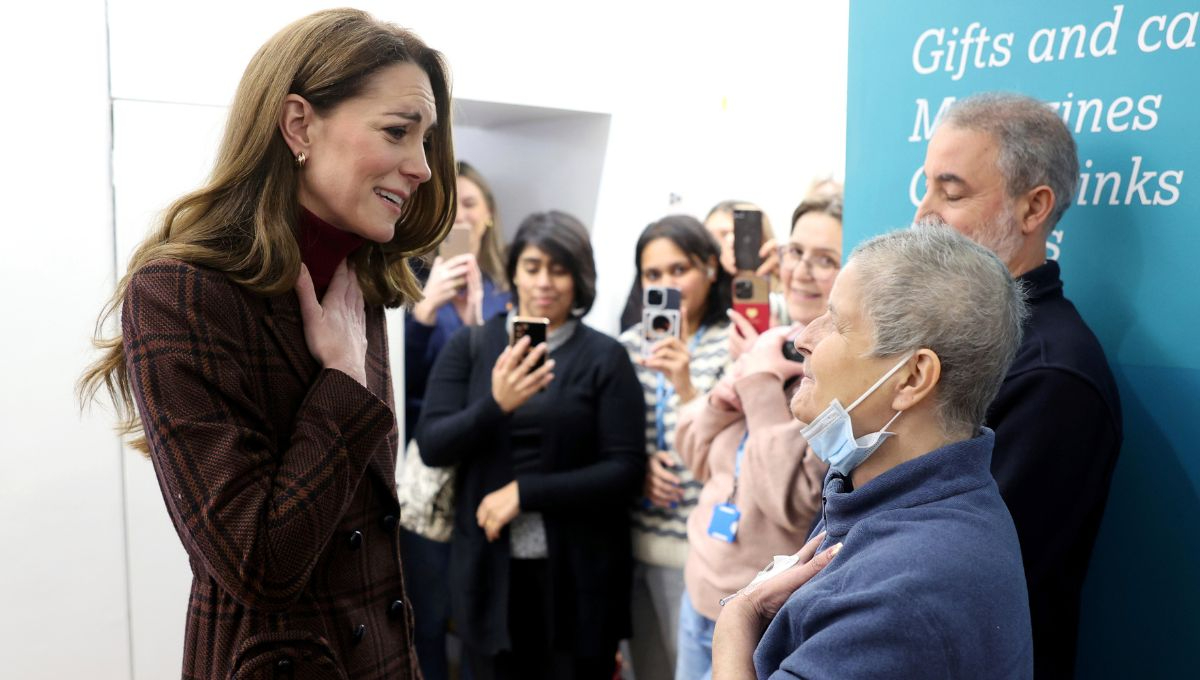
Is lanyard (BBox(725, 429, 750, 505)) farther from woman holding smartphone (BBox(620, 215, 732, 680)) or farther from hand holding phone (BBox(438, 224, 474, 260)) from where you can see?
hand holding phone (BBox(438, 224, 474, 260))

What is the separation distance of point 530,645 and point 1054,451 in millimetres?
1851

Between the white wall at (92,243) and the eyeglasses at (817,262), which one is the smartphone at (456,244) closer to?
the white wall at (92,243)

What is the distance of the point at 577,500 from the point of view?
303 cm

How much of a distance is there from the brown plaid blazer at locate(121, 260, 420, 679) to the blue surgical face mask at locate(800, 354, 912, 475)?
634 millimetres

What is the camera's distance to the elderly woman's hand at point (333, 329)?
1.54 metres

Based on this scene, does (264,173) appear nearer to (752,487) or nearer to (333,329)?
(333,329)

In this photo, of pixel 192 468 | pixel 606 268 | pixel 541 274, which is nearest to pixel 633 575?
pixel 541 274

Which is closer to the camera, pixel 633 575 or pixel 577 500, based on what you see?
pixel 577 500

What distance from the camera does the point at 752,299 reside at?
3.06m

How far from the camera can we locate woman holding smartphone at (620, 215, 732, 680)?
3139 millimetres

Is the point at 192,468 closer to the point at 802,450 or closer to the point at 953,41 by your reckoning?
the point at 802,450

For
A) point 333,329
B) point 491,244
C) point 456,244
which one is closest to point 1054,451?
point 333,329

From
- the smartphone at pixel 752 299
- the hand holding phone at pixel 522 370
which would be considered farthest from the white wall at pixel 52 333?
the smartphone at pixel 752 299

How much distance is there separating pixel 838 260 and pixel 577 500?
3.36 feet
